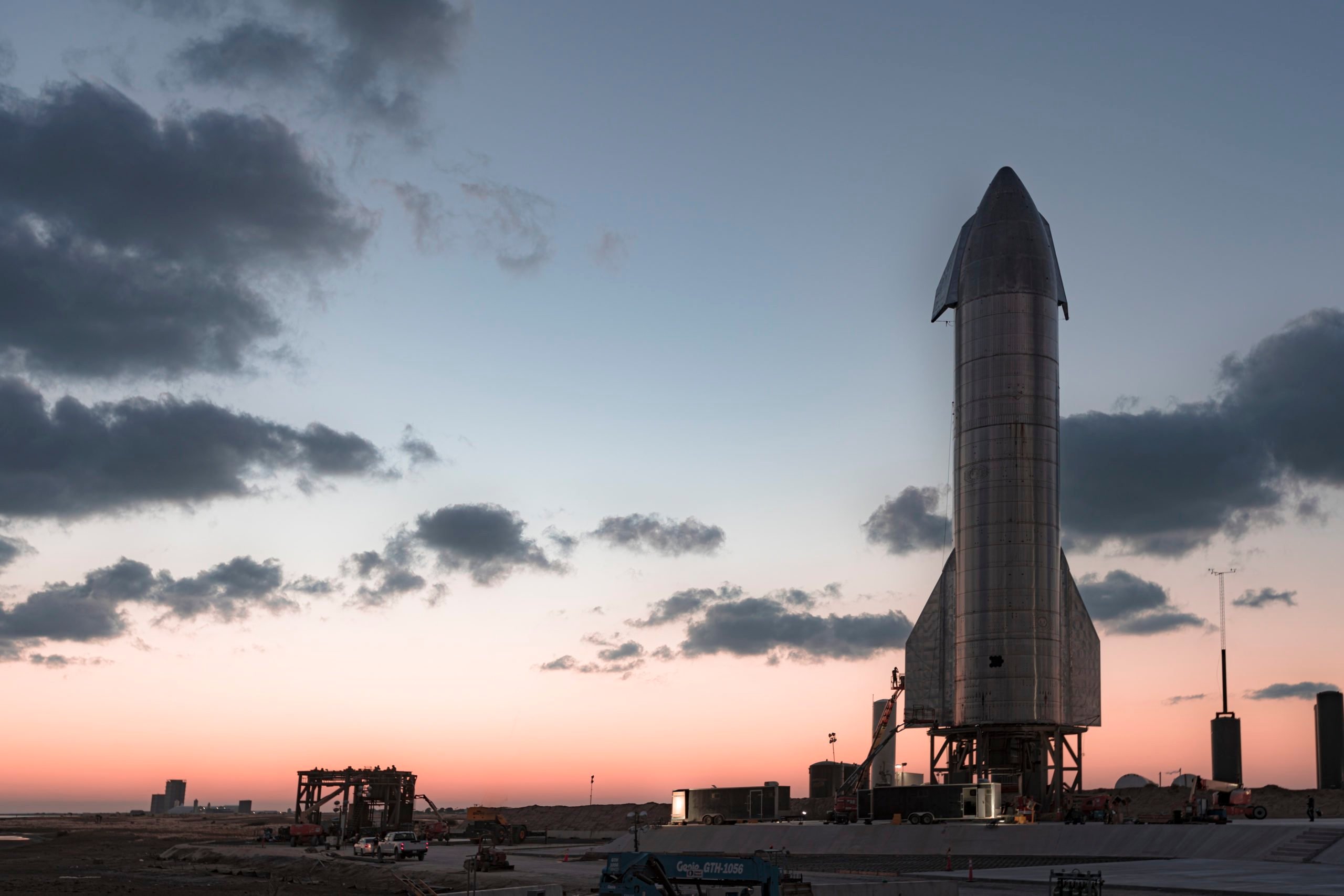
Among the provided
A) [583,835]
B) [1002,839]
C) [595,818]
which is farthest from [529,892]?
[595,818]

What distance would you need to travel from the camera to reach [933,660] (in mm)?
84438

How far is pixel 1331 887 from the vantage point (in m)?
39.2

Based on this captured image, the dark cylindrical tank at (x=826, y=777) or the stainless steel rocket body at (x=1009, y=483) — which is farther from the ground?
the stainless steel rocket body at (x=1009, y=483)

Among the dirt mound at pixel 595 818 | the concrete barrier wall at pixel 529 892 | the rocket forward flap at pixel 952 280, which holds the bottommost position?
the dirt mound at pixel 595 818

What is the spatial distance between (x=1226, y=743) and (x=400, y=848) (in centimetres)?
9356

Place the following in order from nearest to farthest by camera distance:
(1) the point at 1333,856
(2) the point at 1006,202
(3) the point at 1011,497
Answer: (1) the point at 1333,856 → (3) the point at 1011,497 → (2) the point at 1006,202

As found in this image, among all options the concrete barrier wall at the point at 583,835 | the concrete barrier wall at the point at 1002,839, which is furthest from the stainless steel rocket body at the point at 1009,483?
the concrete barrier wall at the point at 583,835

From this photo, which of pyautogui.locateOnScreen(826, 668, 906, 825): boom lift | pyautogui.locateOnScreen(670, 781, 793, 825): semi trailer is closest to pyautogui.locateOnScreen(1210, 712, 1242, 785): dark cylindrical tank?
pyautogui.locateOnScreen(826, 668, 906, 825): boom lift

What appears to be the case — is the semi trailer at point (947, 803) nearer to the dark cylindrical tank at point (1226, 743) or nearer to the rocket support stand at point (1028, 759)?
the rocket support stand at point (1028, 759)

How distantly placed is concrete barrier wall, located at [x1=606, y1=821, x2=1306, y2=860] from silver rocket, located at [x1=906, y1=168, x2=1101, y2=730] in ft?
48.4

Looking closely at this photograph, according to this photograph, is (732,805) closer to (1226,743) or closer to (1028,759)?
(1028,759)

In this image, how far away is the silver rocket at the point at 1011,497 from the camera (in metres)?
74.9

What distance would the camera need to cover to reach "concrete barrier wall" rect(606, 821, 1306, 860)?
175ft

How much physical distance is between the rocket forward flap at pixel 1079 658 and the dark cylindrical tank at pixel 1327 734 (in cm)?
7646
